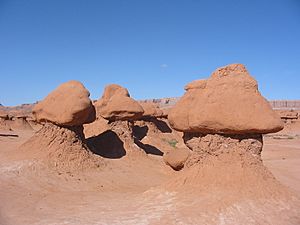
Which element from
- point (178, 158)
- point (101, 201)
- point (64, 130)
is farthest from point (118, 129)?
point (101, 201)

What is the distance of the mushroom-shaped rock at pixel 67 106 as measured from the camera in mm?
9281

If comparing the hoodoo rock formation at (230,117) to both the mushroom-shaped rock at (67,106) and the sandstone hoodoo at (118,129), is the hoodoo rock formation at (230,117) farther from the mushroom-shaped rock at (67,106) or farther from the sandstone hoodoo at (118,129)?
the sandstone hoodoo at (118,129)

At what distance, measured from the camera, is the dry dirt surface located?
17.0 feet

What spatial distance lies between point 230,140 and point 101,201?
2.87 meters

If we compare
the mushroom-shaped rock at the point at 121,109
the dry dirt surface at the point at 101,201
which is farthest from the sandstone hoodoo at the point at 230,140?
the mushroom-shaped rock at the point at 121,109

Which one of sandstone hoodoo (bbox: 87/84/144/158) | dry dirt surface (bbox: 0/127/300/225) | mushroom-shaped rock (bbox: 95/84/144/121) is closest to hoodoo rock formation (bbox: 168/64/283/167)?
dry dirt surface (bbox: 0/127/300/225)

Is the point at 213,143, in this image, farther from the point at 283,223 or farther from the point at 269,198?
the point at 283,223

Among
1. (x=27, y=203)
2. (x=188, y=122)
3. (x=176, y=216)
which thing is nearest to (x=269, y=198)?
(x=176, y=216)

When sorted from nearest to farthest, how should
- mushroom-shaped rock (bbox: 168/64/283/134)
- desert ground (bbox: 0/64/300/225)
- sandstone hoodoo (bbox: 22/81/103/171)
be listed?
desert ground (bbox: 0/64/300/225), mushroom-shaped rock (bbox: 168/64/283/134), sandstone hoodoo (bbox: 22/81/103/171)

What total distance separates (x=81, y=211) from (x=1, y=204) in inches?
66.5

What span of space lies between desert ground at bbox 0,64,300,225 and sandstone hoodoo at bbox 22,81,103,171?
1.2 inches

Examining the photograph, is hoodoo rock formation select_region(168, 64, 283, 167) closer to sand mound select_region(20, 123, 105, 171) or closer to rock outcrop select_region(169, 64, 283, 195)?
rock outcrop select_region(169, 64, 283, 195)

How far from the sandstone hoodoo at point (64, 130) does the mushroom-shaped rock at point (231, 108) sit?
151 inches

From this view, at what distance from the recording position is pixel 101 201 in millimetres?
6523
